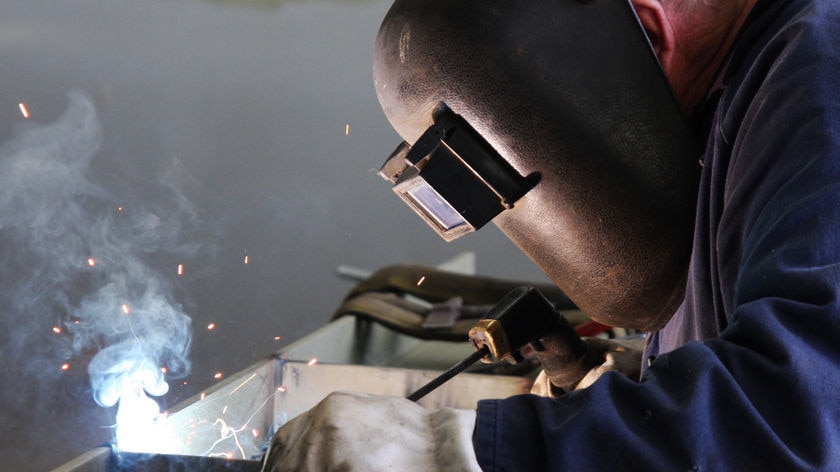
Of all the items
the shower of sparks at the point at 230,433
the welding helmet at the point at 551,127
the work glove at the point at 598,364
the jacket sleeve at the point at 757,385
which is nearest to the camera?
the jacket sleeve at the point at 757,385

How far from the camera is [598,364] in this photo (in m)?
1.27

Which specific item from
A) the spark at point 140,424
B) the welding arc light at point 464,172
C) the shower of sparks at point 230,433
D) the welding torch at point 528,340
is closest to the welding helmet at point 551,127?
the welding arc light at point 464,172

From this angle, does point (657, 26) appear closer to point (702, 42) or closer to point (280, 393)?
point (702, 42)

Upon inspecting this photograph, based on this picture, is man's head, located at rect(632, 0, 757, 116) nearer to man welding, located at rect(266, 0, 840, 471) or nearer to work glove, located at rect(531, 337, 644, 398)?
man welding, located at rect(266, 0, 840, 471)

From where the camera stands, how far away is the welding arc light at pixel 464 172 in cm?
97

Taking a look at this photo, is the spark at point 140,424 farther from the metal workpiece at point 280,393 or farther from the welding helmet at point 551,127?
the welding helmet at point 551,127

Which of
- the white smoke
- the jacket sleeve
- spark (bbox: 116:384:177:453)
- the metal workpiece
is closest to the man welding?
the jacket sleeve

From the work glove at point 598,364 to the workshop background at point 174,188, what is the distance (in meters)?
0.84

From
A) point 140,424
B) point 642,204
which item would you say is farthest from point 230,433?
point 642,204

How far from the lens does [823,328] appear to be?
2.04ft

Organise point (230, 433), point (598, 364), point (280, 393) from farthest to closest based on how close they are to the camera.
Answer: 1. point (280, 393)
2. point (230, 433)
3. point (598, 364)

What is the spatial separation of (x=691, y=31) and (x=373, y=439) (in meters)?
0.68

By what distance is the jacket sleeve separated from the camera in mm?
612

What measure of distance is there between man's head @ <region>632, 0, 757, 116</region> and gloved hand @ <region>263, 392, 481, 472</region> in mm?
582
